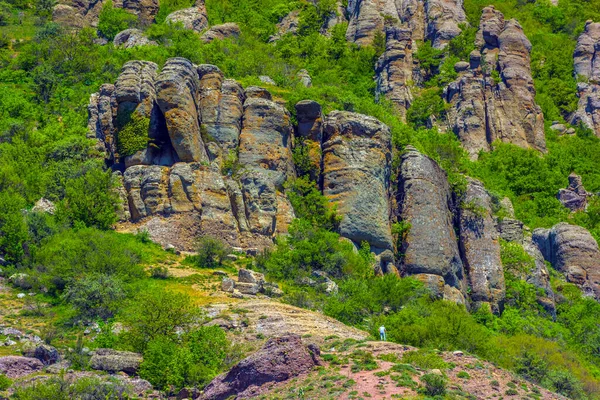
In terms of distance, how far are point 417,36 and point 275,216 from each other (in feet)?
153

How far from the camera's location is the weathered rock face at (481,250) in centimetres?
5788

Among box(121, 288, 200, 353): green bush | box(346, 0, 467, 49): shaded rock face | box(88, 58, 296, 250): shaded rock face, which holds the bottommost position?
box(121, 288, 200, 353): green bush

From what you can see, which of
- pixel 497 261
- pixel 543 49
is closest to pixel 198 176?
pixel 497 261

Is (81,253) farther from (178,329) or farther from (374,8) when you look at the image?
(374,8)

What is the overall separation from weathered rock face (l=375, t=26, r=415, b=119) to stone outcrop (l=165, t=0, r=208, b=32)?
1773cm

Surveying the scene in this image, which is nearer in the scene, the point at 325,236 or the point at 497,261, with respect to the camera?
the point at 325,236

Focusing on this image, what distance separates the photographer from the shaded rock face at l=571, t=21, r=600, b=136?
90.6 meters

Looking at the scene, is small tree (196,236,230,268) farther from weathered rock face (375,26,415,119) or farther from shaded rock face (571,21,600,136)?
shaded rock face (571,21,600,136)

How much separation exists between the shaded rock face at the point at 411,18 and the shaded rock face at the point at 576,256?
30.6 meters

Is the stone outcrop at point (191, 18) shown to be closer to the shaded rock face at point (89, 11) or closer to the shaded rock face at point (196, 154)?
the shaded rock face at point (89, 11)

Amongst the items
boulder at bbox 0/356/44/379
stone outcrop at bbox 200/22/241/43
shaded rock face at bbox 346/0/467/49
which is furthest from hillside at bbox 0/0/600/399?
shaded rock face at bbox 346/0/467/49

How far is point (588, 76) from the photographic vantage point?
94.4 m

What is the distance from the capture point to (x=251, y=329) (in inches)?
1454

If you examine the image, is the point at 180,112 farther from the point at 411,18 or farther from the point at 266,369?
the point at 411,18
